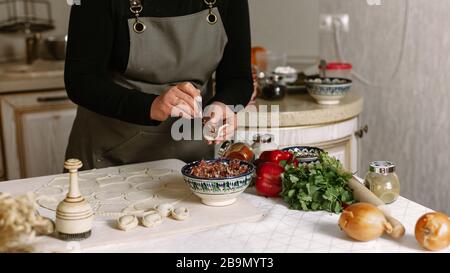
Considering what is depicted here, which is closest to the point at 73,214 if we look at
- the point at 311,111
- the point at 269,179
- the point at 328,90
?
the point at 269,179

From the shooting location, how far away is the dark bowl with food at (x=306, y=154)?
139cm

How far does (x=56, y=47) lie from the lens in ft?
10.7

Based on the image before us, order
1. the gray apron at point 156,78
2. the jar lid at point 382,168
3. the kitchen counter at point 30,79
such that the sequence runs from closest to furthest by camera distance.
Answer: the jar lid at point 382,168
the gray apron at point 156,78
the kitchen counter at point 30,79

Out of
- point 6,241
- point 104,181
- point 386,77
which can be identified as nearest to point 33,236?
point 6,241

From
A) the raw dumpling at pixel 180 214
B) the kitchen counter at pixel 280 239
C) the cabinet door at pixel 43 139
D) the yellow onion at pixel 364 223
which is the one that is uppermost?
the yellow onion at pixel 364 223

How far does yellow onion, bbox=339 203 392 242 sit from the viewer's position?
109 centimetres

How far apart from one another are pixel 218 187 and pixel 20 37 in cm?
242

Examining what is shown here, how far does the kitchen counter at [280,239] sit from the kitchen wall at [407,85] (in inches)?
56.9

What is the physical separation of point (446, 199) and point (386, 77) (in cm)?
62

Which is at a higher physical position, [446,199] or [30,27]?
[30,27]

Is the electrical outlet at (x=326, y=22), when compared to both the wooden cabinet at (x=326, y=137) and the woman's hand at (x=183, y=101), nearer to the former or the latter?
the wooden cabinet at (x=326, y=137)

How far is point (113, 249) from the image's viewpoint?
3.65 ft

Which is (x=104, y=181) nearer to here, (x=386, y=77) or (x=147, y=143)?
(x=147, y=143)

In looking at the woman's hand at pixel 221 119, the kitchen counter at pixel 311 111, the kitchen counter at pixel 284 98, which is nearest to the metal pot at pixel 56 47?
the kitchen counter at pixel 284 98
